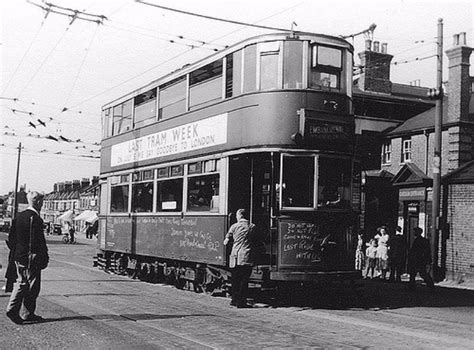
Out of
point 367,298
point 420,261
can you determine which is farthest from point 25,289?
point 420,261

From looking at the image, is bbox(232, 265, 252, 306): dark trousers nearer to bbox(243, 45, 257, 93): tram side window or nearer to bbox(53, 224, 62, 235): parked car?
bbox(243, 45, 257, 93): tram side window

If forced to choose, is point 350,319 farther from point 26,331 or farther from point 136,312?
point 26,331

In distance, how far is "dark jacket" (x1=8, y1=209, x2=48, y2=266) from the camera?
28.4 feet

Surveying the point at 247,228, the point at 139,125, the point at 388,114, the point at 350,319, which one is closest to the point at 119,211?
the point at 139,125

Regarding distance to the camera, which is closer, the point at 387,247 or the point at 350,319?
the point at 350,319

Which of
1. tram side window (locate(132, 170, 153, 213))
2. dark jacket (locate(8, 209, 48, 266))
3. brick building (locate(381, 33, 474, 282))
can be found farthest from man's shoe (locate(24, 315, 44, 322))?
brick building (locate(381, 33, 474, 282))

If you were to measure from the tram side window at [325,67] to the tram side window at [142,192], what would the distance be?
558 cm

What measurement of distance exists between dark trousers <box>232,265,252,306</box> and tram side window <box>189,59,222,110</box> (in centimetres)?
365

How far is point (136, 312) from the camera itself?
10.2 metres

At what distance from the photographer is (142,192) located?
54.2ft

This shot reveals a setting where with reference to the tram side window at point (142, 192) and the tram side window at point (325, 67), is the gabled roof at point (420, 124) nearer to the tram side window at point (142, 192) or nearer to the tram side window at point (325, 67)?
the tram side window at point (142, 192)

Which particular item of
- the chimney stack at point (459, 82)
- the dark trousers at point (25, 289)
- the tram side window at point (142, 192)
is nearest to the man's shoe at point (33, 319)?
the dark trousers at point (25, 289)

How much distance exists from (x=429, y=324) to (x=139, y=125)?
980 cm

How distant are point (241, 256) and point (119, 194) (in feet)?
25.4
